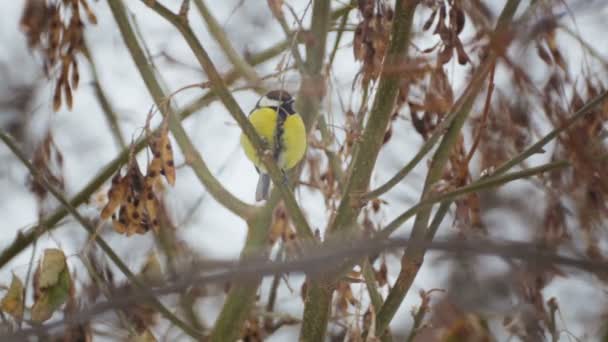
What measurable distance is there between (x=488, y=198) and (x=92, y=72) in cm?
155

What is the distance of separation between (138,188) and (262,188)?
2.38 feet

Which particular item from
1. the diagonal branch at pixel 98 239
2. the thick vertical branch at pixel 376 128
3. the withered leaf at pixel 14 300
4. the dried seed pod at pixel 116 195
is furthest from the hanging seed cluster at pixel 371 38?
the withered leaf at pixel 14 300

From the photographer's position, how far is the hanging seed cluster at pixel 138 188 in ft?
5.51

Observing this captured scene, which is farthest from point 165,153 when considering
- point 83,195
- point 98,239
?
point 83,195

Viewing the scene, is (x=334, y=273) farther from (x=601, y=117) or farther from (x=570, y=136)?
(x=570, y=136)

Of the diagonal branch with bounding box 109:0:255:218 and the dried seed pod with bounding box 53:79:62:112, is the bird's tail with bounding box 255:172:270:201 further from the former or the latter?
the dried seed pod with bounding box 53:79:62:112

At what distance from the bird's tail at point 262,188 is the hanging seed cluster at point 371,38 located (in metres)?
0.64

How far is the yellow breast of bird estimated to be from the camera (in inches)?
92.0

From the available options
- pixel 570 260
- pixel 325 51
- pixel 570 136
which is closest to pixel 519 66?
pixel 570 136

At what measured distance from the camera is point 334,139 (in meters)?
2.21

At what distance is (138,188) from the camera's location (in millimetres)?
1696

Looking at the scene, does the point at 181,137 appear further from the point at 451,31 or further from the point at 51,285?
the point at 451,31

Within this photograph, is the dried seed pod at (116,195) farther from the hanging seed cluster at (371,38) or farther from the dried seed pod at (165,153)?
the hanging seed cluster at (371,38)

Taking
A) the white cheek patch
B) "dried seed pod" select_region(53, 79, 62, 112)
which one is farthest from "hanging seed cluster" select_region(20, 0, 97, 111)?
the white cheek patch
